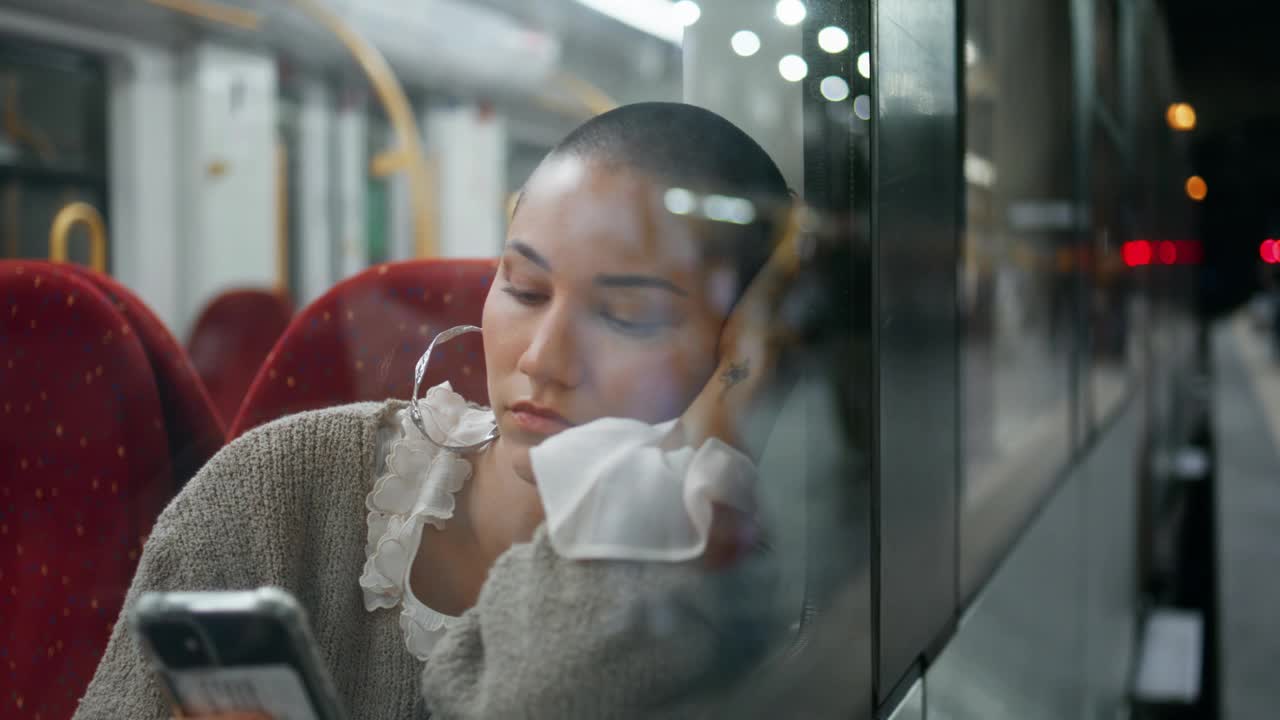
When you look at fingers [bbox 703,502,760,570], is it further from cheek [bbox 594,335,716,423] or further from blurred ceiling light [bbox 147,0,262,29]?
blurred ceiling light [bbox 147,0,262,29]

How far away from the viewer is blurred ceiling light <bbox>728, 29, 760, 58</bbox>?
0.59 meters

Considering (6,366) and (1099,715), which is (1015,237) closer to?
(1099,715)

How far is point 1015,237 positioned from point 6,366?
213 centimetres

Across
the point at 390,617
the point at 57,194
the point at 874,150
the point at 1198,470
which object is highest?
the point at 57,194

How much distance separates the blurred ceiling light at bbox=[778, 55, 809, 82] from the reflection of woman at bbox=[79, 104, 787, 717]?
0.64 feet

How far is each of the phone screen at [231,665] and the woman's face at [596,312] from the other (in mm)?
136

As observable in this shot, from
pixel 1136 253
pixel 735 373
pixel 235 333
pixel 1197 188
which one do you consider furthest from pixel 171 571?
pixel 1197 188

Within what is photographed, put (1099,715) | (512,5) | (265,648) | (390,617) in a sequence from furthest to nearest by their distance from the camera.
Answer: (1099,715) < (512,5) < (390,617) < (265,648)

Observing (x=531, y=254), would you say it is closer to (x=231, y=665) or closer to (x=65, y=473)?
(x=231, y=665)

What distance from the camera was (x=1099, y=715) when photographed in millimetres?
2707

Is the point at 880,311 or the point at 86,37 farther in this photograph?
the point at 86,37

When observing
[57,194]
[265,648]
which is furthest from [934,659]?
[57,194]

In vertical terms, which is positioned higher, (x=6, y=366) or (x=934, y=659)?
(x=6, y=366)

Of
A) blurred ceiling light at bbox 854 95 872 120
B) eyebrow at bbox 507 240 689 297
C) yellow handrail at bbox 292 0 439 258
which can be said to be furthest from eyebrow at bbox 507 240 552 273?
yellow handrail at bbox 292 0 439 258
